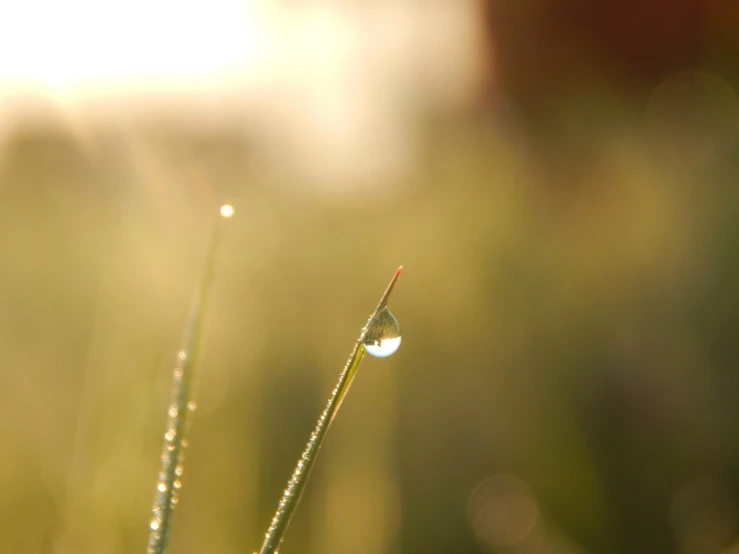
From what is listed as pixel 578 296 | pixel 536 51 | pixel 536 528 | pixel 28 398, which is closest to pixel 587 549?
pixel 536 528

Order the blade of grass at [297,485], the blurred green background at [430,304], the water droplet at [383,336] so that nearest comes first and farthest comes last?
the blade of grass at [297,485] < the water droplet at [383,336] < the blurred green background at [430,304]

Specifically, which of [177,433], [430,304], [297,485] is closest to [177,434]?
[177,433]

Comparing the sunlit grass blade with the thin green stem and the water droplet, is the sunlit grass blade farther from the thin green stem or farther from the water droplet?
the water droplet

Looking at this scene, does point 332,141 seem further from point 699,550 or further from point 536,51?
point 699,550

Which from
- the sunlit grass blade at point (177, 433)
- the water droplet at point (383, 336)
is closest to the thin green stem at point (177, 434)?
the sunlit grass blade at point (177, 433)

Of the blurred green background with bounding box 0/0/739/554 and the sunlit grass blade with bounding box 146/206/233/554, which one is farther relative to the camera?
the blurred green background with bounding box 0/0/739/554

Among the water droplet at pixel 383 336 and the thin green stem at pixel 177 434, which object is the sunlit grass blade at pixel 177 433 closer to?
the thin green stem at pixel 177 434

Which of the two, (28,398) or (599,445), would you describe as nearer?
(28,398)

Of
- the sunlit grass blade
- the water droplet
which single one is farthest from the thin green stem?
the water droplet

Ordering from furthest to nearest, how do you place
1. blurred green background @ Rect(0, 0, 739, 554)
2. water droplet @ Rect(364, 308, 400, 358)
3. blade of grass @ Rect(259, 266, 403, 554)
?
blurred green background @ Rect(0, 0, 739, 554) < water droplet @ Rect(364, 308, 400, 358) < blade of grass @ Rect(259, 266, 403, 554)
